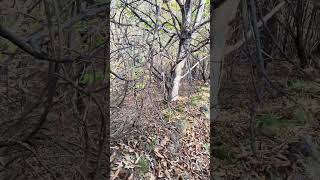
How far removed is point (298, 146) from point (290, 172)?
10cm

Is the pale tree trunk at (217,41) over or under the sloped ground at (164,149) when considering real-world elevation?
over

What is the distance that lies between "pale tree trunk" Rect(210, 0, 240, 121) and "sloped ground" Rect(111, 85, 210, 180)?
4.6 inches

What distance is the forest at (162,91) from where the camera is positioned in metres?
1.55

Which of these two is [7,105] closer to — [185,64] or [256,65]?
[185,64]

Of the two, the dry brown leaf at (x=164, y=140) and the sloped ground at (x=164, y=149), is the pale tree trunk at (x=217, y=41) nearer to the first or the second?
the sloped ground at (x=164, y=149)

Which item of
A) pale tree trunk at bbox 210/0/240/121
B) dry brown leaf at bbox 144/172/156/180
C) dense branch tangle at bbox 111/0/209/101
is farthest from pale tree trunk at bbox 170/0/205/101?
dry brown leaf at bbox 144/172/156/180

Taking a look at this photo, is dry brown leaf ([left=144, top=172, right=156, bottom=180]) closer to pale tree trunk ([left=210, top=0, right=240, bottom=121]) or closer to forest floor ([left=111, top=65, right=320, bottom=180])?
forest floor ([left=111, top=65, right=320, bottom=180])

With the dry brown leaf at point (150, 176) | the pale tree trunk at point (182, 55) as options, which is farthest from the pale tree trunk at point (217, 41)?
the dry brown leaf at point (150, 176)

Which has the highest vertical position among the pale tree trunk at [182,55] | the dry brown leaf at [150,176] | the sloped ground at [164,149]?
the pale tree trunk at [182,55]

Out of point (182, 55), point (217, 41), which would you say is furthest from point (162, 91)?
point (217, 41)

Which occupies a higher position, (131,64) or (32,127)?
(131,64)

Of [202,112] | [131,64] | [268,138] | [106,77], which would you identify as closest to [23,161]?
[106,77]

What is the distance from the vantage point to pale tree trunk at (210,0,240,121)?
5.38 feet

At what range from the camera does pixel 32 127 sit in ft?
5.10
